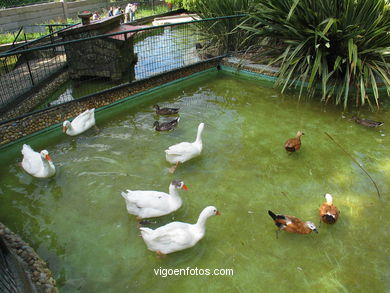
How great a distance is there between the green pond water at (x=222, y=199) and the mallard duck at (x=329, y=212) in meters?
0.13

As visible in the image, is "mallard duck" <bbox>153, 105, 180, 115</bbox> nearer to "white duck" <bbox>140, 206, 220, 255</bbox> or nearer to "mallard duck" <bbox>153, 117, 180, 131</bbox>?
"mallard duck" <bbox>153, 117, 180, 131</bbox>

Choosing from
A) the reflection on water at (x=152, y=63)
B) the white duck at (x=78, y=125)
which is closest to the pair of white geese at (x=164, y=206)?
the white duck at (x=78, y=125)

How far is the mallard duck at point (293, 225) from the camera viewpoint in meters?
3.31

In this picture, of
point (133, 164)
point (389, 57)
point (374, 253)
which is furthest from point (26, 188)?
point (389, 57)

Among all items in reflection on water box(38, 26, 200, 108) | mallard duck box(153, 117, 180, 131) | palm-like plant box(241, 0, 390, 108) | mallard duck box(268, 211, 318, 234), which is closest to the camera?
mallard duck box(268, 211, 318, 234)

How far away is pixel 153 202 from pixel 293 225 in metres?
1.55

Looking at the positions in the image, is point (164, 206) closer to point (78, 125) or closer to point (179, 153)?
point (179, 153)

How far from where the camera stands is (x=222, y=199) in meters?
3.95

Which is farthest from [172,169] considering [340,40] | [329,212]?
[340,40]

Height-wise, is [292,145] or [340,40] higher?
[340,40]

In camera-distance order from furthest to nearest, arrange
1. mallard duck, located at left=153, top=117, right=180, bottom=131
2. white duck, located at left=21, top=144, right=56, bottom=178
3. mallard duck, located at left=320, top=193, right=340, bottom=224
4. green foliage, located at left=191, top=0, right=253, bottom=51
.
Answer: green foliage, located at left=191, top=0, right=253, bottom=51, mallard duck, located at left=153, top=117, right=180, bottom=131, white duck, located at left=21, top=144, right=56, bottom=178, mallard duck, located at left=320, top=193, right=340, bottom=224

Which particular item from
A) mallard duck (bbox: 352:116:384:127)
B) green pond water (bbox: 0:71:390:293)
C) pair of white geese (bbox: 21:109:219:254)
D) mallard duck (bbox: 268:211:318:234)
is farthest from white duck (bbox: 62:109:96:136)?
mallard duck (bbox: 352:116:384:127)

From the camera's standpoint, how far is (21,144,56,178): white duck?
4.16 m

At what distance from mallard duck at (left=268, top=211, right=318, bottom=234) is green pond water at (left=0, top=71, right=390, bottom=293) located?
0.45 feet
